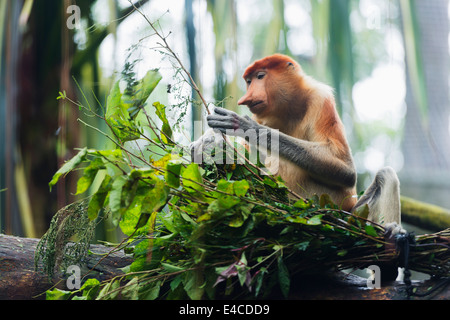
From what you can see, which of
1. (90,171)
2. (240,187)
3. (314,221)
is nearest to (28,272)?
(90,171)

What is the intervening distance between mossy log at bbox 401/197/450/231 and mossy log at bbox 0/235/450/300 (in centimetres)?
107

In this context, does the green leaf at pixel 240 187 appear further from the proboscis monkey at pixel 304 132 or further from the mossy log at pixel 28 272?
the mossy log at pixel 28 272

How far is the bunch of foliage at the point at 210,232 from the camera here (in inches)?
40.5

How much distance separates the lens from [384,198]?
1.52 metres

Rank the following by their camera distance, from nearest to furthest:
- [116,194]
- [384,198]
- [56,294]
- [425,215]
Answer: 1. [116,194]
2. [56,294]
3. [384,198]
4. [425,215]

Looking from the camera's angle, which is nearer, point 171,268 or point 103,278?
point 171,268

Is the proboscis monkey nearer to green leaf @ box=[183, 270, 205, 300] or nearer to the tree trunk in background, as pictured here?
green leaf @ box=[183, 270, 205, 300]

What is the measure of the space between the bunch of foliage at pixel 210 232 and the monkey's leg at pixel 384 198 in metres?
0.31

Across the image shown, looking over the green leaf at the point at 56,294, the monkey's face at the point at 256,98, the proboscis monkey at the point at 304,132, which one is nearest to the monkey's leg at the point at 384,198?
the proboscis monkey at the point at 304,132

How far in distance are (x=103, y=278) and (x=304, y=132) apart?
35.0 inches

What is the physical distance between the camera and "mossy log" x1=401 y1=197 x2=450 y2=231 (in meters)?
2.11

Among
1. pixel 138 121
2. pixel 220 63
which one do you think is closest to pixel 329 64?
pixel 220 63

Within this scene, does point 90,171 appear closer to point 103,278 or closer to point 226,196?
point 226,196
